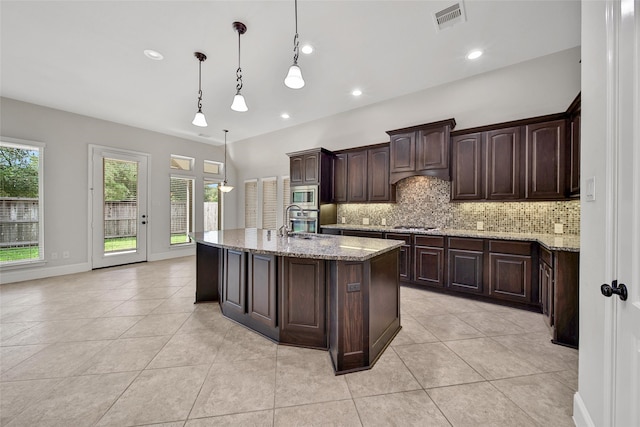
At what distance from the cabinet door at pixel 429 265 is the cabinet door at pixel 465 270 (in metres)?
0.13

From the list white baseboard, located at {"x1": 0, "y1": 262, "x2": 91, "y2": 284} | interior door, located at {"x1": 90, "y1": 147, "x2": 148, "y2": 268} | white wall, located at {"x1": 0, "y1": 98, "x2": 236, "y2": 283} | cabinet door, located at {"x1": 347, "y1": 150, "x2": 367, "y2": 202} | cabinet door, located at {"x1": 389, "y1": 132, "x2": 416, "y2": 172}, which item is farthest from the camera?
interior door, located at {"x1": 90, "y1": 147, "x2": 148, "y2": 268}

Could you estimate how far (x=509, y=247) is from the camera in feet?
10.1

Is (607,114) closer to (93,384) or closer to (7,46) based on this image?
(93,384)

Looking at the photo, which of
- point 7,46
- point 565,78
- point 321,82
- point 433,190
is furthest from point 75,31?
point 565,78

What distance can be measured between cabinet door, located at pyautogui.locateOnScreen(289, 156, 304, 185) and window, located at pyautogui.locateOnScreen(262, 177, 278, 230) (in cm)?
140

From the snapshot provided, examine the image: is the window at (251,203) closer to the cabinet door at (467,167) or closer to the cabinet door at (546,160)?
the cabinet door at (467,167)

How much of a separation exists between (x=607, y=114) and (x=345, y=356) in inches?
83.0

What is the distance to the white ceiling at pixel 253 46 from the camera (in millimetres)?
2428

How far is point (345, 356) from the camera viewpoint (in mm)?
1917

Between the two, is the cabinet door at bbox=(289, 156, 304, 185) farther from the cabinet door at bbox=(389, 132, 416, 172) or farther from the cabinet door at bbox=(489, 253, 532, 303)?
the cabinet door at bbox=(489, 253, 532, 303)

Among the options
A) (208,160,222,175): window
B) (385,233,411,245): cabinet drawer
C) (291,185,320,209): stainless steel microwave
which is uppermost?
(208,160,222,175): window

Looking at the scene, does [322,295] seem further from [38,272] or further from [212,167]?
[212,167]

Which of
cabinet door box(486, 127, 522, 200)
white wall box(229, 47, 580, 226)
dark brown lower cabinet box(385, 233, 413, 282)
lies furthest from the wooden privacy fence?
cabinet door box(486, 127, 522, 200)

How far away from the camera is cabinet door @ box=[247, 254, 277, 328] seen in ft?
7.53
